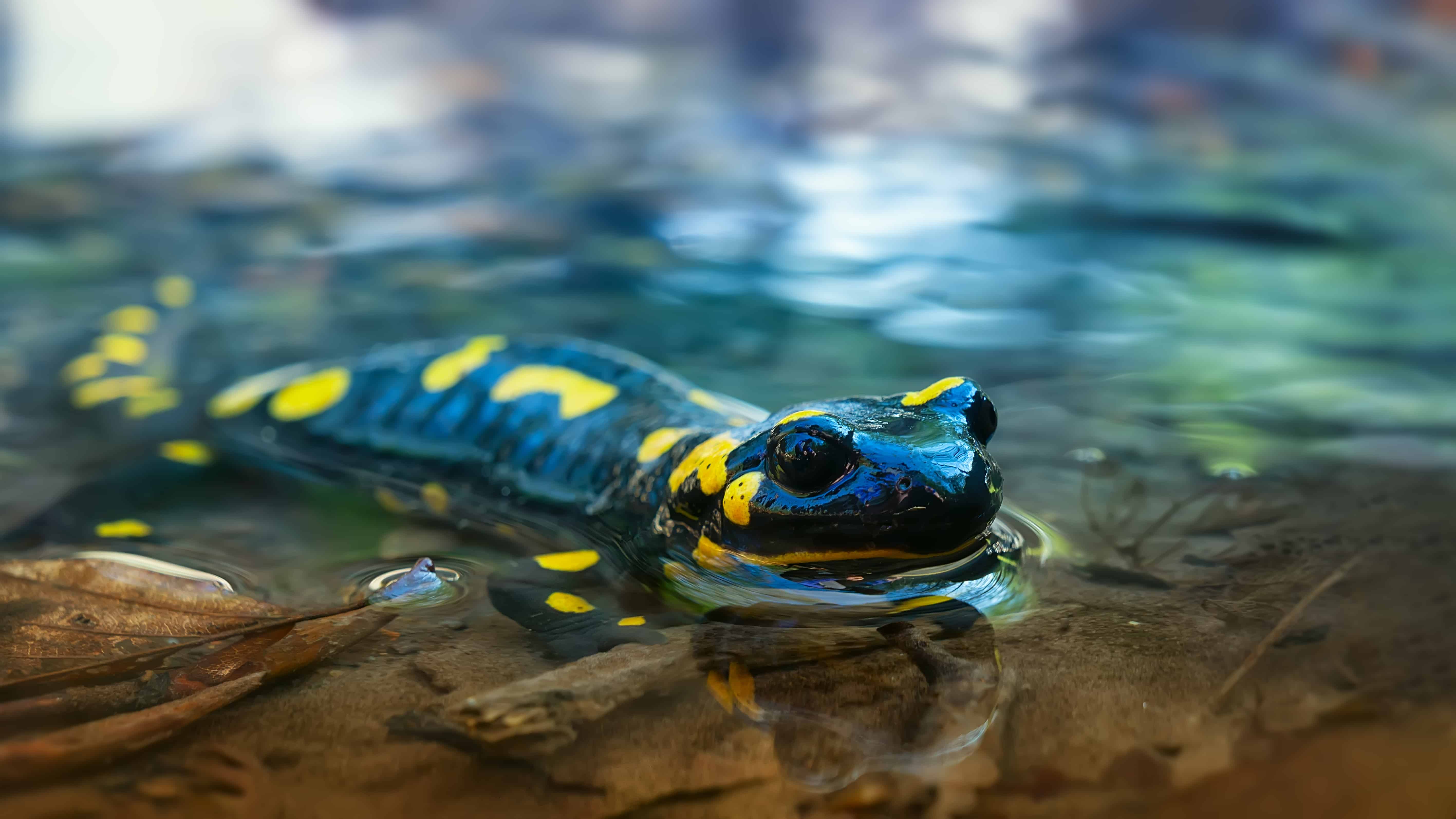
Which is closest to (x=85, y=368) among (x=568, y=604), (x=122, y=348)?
(x=122, y=348)

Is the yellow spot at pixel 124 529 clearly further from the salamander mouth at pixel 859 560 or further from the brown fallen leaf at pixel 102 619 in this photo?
the salamander mouth at pixel 859 560

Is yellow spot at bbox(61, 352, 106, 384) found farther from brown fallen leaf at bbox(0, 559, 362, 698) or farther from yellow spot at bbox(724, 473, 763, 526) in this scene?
yellow spot at bbox(724, 473, 763, 526)

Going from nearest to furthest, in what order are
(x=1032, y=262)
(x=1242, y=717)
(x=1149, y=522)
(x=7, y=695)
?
(x=1242, y=717) → (x=7, y=695) → (x=1149, y=522) → (x=1032, y=262)

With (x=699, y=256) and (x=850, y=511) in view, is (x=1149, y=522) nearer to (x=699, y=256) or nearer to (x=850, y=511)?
(x=850, y=511)

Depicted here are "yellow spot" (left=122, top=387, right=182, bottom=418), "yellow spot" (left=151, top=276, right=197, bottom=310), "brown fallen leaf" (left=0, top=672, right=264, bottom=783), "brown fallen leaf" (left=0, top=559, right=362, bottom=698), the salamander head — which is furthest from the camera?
"yellow spot" (left=151, top=276, right=197, bottom=310)

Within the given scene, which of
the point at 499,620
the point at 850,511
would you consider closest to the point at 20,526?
the point at 499,620

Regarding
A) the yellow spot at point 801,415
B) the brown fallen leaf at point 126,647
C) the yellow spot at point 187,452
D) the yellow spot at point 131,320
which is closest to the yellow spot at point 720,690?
the yellow spot at point 801,415

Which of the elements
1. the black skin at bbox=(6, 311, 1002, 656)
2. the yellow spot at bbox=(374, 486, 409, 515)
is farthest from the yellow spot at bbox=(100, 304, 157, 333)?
the yellow spot at bbox=(374, 486, 409, 515)
